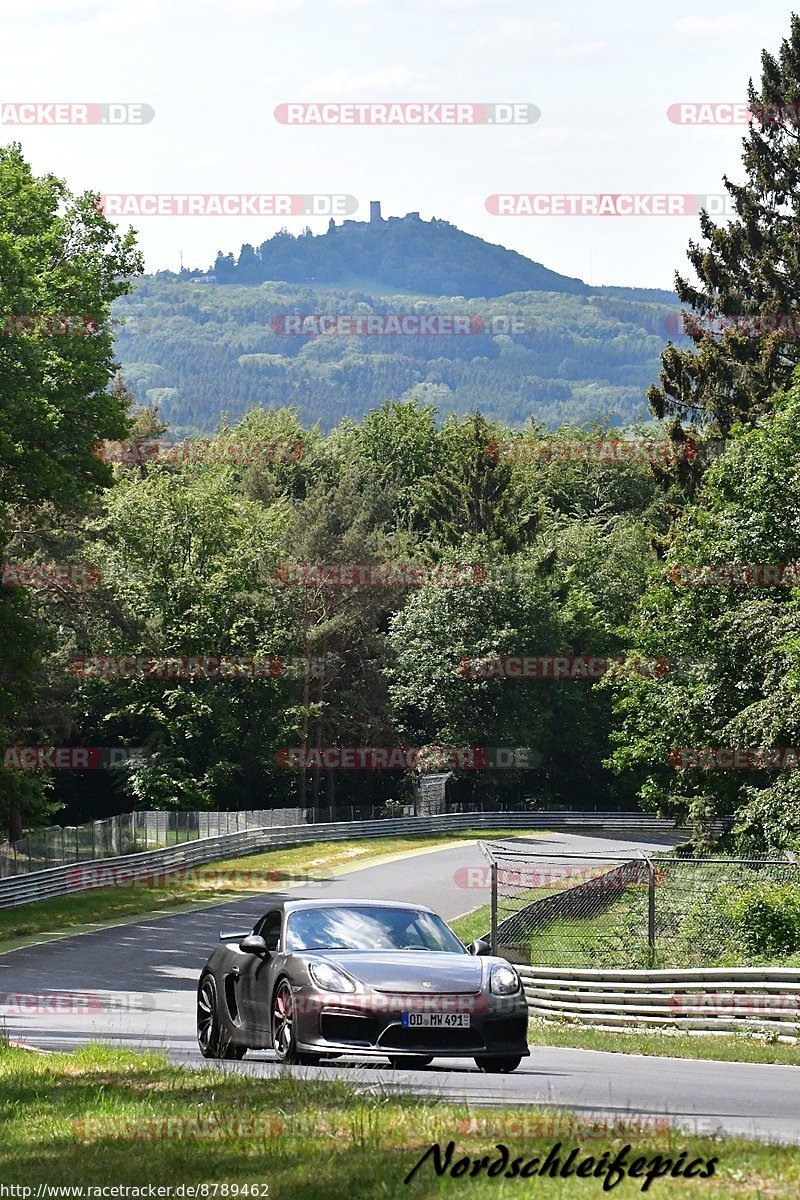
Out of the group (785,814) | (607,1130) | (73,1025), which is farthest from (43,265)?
(607,1130)

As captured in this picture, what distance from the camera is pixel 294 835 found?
63.5 m

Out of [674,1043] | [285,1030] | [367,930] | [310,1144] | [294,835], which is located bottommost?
[294,835]

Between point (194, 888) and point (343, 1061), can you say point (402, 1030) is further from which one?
point (194, 888)

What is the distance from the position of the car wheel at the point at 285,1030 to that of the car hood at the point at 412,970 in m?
0.41

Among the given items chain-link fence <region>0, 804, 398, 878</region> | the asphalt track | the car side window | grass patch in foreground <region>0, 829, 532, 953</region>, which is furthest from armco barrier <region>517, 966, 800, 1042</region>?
chain-link fence <region>0, 804, 398, 878</region>

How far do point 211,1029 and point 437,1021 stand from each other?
344 centimetres

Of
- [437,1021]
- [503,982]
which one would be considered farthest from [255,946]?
[503,982]

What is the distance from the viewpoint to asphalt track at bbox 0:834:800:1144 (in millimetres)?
10398

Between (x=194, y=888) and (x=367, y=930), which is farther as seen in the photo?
(x=194, y=888)

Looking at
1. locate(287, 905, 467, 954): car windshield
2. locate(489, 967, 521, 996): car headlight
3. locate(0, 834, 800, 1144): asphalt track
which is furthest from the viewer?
locate(287, 905, 467, 954): car windshield

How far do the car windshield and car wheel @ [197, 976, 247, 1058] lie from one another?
4.81 ft

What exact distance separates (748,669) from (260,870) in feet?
70.7

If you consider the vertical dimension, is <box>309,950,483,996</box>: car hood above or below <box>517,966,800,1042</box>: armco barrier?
above
